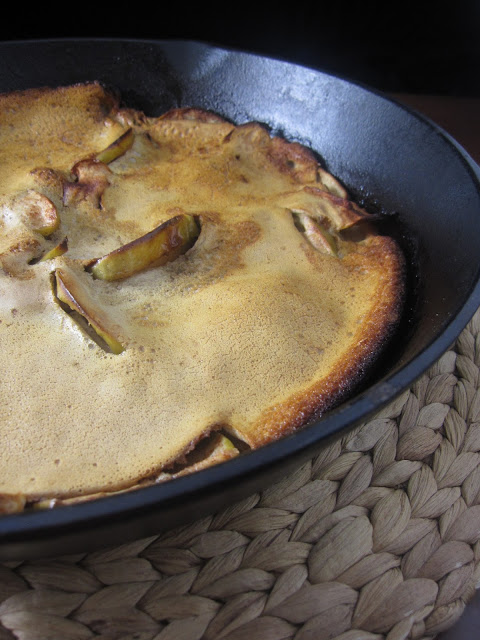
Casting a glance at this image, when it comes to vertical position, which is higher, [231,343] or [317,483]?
[231,343]

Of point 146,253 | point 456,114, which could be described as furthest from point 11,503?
point 456,114

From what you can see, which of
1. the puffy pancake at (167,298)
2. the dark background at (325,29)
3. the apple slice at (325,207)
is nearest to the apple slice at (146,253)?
the puffy pancake at (167,298)

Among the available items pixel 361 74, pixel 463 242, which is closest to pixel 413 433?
pixel 463 242

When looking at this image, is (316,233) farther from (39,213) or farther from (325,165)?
(39,213)

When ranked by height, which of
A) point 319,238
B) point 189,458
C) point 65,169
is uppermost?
point 65,169

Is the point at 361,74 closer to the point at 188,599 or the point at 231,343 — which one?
the point at 231,343

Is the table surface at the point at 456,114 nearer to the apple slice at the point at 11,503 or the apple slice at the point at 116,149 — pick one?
the apple slice at the point at 116,149
